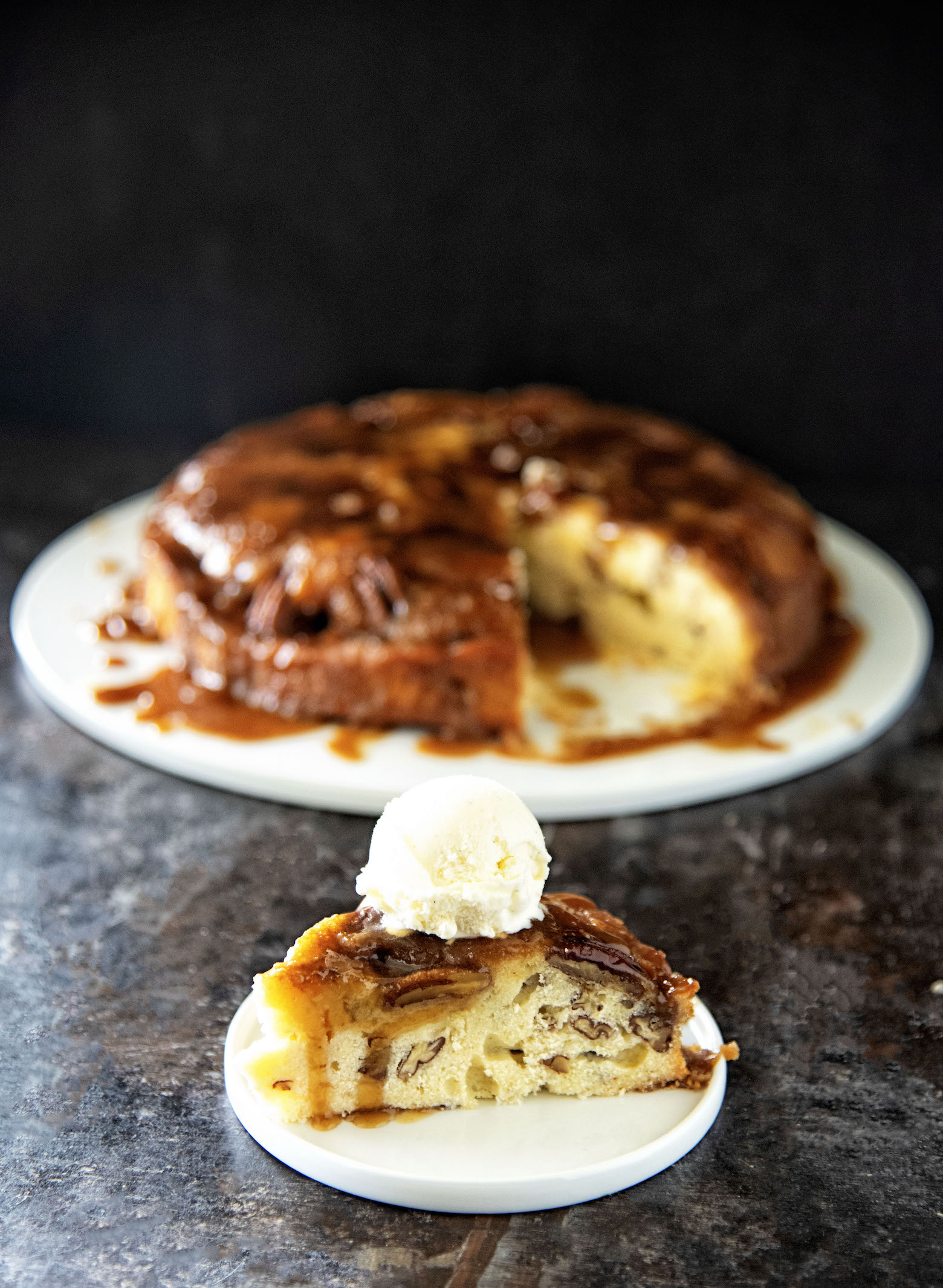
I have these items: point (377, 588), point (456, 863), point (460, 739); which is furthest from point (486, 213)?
point (456, 863)

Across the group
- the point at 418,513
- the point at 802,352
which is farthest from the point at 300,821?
the point at 802,352

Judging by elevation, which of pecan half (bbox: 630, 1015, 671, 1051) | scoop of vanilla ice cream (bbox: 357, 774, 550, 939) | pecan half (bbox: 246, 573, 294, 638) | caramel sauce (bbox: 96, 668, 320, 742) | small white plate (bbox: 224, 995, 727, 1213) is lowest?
caramel sauce (bbox: 96, 668, 320, 742)

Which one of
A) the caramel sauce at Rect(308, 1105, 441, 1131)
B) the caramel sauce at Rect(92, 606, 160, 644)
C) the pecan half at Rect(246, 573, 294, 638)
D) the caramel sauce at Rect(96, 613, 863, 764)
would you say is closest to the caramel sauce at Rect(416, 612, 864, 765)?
the caramel sauce at Rect(96, 613, 863, 764)

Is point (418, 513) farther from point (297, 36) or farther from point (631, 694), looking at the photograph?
point (297, 36)

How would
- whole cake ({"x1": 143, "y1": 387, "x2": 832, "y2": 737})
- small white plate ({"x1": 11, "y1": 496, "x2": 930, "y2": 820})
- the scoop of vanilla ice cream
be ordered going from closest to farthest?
Result: the scoop of vanilla ice cream → small white plate ({"x1": 11, "y1": 496, "x2": 930, "y2": 820}) → whole cake ({"x1": 143, "y1": 387, "x2": 832, "y2": 737})

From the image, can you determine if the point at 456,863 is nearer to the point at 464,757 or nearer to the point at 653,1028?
the point at 653,1028

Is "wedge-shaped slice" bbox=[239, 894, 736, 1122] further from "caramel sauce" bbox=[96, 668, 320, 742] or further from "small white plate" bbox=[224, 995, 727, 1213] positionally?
"caramel sauce" bbox=[96, 668, 320, 742]

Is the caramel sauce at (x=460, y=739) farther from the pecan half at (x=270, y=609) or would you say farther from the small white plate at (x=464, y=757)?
the pecan half at (x=270, y=609)
